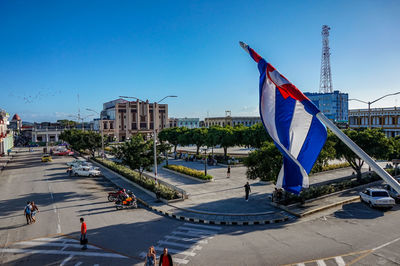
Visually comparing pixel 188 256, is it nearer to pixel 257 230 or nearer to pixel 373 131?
pixel 257 230

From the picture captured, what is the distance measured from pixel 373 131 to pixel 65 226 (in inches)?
1087

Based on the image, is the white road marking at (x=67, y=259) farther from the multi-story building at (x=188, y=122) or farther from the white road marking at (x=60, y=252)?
the multi-story building at (x=188, y=122)

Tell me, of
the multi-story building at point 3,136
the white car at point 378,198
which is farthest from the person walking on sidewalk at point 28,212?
the multi-story building at point 3,136

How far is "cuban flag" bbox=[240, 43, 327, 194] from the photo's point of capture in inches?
416

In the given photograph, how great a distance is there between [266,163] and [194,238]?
8.64m

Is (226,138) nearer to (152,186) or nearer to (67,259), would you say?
(152,186)

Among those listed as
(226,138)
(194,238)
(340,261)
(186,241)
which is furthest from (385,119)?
(186,241)

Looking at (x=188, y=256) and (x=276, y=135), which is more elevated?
(x=276, y=135)

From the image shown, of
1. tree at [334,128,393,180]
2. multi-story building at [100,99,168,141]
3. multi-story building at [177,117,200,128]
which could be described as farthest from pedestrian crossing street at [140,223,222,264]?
multi-story building at [177,117,200,128]

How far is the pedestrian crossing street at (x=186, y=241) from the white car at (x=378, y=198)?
11660mm

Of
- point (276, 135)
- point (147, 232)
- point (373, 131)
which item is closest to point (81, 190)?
point (147, 232)

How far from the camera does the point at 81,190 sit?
25.8m

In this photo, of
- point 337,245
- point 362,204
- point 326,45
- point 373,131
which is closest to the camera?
point 337,245

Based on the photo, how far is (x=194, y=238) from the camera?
13812 mm
